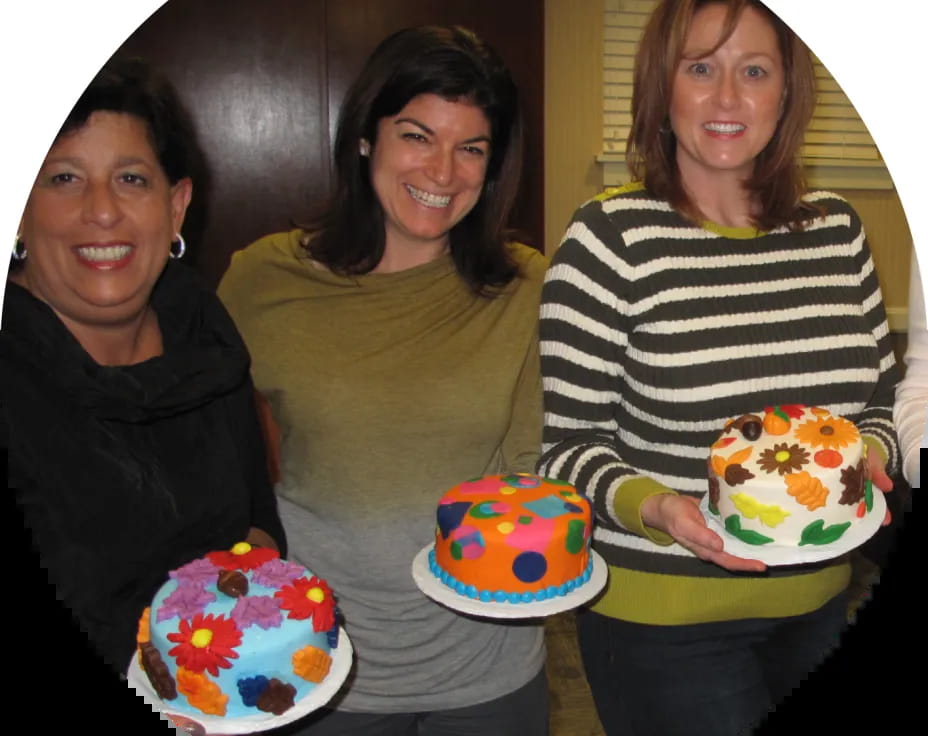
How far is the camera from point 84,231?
40.0 inches

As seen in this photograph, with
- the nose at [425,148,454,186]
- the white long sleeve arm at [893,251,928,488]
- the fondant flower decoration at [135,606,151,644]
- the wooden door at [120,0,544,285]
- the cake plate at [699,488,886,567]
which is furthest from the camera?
the wooden door at [120,0,544,285]

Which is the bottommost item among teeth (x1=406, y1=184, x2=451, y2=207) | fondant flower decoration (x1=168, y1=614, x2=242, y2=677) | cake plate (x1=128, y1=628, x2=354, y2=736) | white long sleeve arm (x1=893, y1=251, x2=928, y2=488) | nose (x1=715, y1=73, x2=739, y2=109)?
cake plate (x1=128, y1=628, x2=354, y2=736)

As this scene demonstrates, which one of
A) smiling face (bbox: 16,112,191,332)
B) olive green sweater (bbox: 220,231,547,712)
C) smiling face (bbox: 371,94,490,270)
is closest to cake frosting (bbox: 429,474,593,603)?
olive green sweater (bbox: 220,231,547,712)

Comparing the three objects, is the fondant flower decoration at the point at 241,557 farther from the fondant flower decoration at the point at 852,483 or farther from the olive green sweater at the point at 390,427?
the fondant flower decoration at the point at 852,483

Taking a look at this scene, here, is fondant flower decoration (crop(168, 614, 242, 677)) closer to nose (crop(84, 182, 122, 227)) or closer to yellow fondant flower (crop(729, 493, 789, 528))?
nose (crop(84, 182, 122, 227))

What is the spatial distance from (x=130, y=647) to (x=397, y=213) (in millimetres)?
725

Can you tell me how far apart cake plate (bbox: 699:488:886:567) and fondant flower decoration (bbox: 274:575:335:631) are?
53 cm

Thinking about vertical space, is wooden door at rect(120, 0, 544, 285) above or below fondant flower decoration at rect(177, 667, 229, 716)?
above

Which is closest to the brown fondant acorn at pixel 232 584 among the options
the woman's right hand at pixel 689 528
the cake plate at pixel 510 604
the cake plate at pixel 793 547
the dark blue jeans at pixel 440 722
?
the cake plate at pixel 510 604

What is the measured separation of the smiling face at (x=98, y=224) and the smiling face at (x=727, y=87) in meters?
0.71

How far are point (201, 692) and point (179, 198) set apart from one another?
63 cm

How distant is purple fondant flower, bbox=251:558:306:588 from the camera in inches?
44.2

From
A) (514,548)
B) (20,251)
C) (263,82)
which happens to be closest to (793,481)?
(514,548)

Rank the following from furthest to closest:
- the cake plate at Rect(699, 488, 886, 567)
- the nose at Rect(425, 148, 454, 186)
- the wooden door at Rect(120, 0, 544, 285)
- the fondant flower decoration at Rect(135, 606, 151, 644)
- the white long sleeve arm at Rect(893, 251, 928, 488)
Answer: the wooden door at Rect(120, 0, 544, 285), the nose at Rect(425, 148, 454, 186), the cake plate at Rect(699, 488, 886, 567), the fondant flower decoration at Rect(135, 606, 151, 644), the white long sleeve arm at Rect(893, 251, 928, 488)
